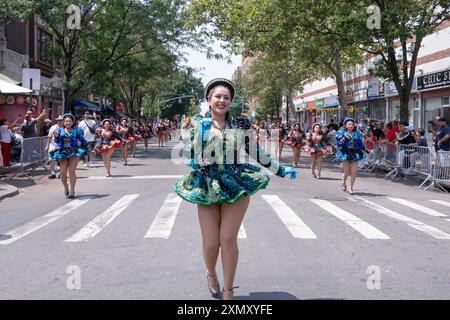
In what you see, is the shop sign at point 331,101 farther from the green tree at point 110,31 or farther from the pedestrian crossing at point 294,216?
the pedestrian crossing at point 294,216

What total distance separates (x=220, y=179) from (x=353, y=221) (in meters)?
5.24

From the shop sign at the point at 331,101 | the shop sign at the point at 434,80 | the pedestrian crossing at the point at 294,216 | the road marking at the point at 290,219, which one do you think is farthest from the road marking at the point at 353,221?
the shop sign at the point at 331,101

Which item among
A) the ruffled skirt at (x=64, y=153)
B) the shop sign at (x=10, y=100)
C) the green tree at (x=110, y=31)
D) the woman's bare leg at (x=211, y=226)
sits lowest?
the woman's bare leg at (x=211, y=226)

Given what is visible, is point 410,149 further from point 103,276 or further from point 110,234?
point 103,276

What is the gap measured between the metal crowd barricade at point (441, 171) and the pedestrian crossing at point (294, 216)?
6.75ft

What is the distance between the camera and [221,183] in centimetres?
491

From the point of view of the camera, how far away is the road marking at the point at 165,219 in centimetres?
826

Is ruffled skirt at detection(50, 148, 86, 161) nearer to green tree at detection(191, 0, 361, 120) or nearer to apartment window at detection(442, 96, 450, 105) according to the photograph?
green tree at detection(191, 0, 361, 120)

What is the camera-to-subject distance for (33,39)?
34.8 metres

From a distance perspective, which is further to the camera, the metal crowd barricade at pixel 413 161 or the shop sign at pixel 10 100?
the shop sign at pixel 10 100

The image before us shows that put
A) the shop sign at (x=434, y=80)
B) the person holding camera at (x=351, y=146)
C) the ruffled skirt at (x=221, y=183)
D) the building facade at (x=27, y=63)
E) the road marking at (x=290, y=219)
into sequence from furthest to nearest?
the shop sign at (x=434, y=80) → the building facade at (x=27, y=63) → the person holding camera at (x=351, y=146) → the road marking at (x=290, y=219) → the ruffled skirt at (x=221, y=183)

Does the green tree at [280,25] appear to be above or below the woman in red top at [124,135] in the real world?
above

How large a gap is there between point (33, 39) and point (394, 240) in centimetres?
3152

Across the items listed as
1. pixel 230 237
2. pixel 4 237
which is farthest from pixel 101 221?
pixel 230 237
